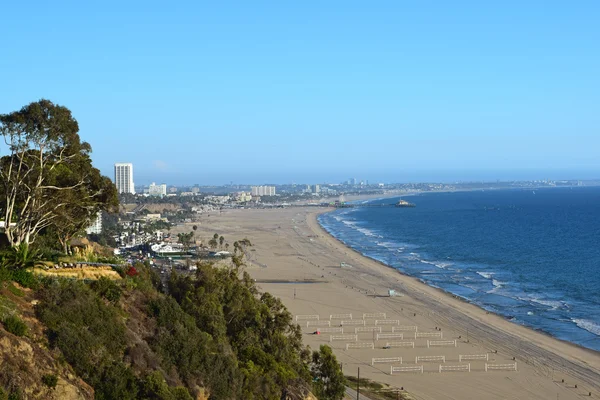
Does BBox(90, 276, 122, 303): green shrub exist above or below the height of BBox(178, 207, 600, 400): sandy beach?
above

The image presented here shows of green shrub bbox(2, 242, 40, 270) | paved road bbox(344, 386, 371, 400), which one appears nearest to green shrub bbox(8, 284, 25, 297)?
green shrub bbox(2, 242, 40, 270)

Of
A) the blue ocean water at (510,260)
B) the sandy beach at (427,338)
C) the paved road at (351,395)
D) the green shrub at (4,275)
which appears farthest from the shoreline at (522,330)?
the green shrub at (4,275)

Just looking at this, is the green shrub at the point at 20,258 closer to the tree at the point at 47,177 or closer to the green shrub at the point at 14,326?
the tree at the point at 47,177

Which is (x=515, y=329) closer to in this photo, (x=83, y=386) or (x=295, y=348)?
(x=295, y=348)

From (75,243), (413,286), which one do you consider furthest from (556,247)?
(75,243)

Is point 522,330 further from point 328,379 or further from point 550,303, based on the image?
point 328,379

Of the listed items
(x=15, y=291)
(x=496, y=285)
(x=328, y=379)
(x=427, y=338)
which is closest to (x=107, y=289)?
(x=15, y=291)

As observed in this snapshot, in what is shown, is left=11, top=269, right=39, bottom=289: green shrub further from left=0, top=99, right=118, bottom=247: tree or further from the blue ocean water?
the blue ocean water
